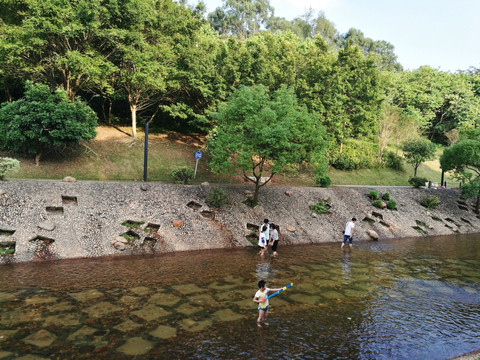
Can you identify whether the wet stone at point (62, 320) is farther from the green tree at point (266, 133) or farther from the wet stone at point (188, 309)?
the green tree at point (266, 133)

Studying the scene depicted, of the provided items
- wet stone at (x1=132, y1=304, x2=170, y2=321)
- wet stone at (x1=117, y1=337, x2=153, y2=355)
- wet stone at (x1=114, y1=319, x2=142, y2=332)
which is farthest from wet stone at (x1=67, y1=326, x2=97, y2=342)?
wet stone at (x1=132, y1=304, x2=170, y2=321)

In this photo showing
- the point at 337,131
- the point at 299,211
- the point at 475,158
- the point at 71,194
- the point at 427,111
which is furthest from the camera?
the point at 427,111

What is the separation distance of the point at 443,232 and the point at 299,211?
45.3ft

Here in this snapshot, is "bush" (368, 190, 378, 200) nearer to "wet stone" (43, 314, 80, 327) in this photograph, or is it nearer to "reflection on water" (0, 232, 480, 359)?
"reflection on water" (0, 232, 480, 359)

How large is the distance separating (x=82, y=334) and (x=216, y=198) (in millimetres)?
13273

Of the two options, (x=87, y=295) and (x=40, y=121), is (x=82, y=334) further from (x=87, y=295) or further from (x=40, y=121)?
(x=40, y=121)

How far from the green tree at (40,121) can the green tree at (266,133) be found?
427 inches

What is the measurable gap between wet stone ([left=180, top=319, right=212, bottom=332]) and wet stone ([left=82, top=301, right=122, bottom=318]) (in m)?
2.26

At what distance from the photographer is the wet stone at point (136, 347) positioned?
845 cm

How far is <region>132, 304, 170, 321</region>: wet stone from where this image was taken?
1039cm

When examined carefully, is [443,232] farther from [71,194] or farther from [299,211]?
[71,194]

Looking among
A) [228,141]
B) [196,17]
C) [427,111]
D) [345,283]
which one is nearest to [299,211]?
[228,141]

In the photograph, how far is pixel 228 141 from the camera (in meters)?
21.0

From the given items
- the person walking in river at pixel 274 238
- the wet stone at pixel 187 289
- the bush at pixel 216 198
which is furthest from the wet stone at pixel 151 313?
the bush at pixel 216 198
